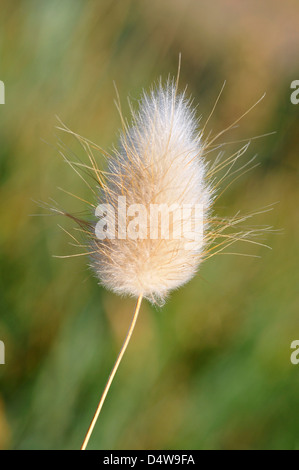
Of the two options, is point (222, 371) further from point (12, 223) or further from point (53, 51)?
point (53, 51)

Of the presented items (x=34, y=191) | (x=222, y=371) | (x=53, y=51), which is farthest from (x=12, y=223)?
(x=222, y=371)
